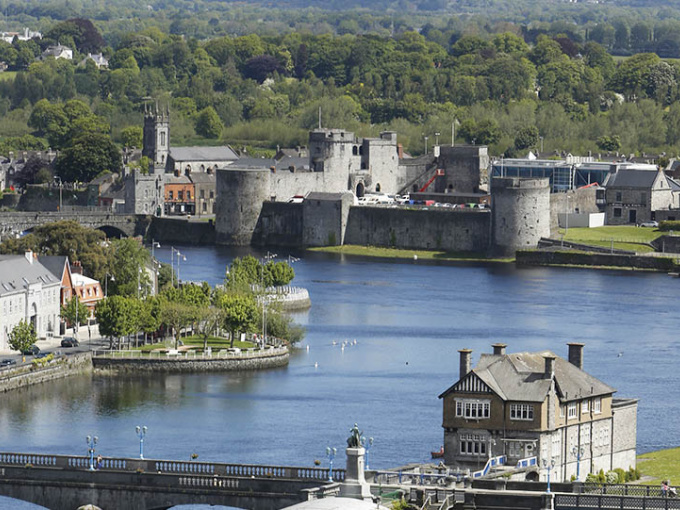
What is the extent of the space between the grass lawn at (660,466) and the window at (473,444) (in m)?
3.03

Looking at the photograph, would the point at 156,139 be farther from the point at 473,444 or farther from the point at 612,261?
the point at 473,444

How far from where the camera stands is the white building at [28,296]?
65.1 meters

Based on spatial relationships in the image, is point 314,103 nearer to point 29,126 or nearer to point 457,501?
point 29,126

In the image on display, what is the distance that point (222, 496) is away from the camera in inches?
1569

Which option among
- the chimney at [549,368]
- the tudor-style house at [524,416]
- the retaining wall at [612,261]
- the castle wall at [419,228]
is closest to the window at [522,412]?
the tudor-style house at [524,416]

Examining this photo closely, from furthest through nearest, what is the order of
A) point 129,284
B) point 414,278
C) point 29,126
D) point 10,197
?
point 29,126 → point 10,197 → point 414,278 → point 129,284

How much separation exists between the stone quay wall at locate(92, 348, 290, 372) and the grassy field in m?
37.6

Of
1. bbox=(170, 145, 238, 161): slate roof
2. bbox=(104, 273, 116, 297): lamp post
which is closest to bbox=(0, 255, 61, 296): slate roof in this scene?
bbox=(104, 273, 116, 297): lamp post

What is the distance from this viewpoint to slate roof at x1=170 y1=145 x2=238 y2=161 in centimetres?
12681

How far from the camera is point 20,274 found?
6712 centimetres

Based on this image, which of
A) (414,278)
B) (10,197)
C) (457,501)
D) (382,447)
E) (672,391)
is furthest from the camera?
(10,197)

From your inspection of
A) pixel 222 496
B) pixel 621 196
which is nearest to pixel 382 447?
pixel 222 496

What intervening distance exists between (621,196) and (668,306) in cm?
2719

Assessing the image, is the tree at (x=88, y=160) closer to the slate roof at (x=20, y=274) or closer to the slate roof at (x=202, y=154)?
→ the slate roof at (x=202, y=154)
